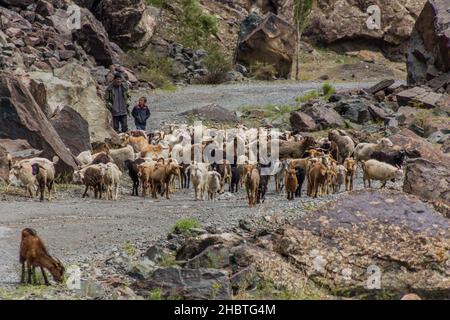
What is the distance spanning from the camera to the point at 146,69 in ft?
162

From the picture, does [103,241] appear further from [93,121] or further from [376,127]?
[376,127]

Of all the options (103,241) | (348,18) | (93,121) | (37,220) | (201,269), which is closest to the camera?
(201,269)

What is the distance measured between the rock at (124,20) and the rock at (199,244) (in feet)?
124

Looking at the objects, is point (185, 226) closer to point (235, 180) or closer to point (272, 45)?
point (235, 180)

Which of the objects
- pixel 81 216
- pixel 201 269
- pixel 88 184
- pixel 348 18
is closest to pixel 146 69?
pixel 348 18

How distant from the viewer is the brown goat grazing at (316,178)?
74.2 feet

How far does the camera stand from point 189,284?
1345 cm

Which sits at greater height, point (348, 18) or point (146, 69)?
point (348, 18)

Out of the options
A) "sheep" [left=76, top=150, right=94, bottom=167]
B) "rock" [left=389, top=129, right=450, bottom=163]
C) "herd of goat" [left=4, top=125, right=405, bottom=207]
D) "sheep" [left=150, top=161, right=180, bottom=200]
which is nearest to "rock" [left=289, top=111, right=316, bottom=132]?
"herd of goat" [left=4, top=125, right=405, bottom=207]

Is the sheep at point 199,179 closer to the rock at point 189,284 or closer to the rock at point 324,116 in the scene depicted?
the rock at point 189,284

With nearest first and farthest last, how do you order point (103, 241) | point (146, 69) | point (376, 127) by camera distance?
point (103, 241), point (376, 127), point (146, 69)

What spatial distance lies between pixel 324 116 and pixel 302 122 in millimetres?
963
